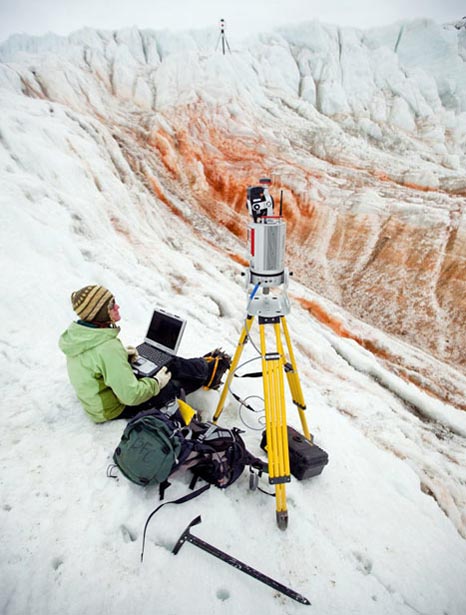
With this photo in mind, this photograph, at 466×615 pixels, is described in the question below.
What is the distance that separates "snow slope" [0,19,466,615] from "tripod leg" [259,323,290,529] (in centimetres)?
25

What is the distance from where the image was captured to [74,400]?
302 centimetres

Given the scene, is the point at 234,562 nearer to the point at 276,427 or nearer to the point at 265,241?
the point at 276,427

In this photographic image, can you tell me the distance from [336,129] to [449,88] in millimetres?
8944

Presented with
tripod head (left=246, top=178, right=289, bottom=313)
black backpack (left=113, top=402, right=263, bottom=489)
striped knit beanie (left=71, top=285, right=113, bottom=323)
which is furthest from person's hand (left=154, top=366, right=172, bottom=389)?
tripod head (left=246, top=178, right=289, bottom=313)

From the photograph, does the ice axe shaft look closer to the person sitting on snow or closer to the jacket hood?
the person sitting on snow

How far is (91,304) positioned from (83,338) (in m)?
0.25

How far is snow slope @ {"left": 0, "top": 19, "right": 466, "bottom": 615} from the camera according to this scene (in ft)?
6.45

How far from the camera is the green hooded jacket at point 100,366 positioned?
243 centimetres

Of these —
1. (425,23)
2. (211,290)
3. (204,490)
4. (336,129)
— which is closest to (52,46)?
(336,129)

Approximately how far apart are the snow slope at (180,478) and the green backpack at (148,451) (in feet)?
0.71

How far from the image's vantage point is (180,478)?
2500mm

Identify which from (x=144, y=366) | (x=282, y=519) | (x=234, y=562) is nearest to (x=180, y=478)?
(x=234, y=562)

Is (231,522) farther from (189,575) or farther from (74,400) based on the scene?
(74,400)

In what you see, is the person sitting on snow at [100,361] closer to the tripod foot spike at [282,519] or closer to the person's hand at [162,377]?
the person's hand at [162,377]
